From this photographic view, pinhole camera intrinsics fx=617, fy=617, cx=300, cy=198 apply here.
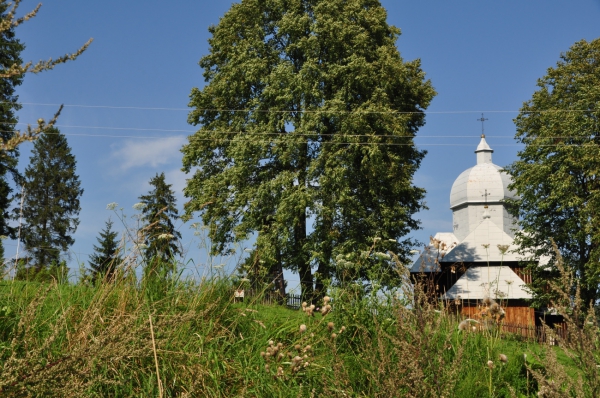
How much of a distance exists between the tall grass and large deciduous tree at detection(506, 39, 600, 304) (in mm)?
18207

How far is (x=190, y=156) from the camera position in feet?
70.4

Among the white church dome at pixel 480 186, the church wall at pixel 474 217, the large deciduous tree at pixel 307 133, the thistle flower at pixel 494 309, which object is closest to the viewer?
the thistle flower at pixel 494 309

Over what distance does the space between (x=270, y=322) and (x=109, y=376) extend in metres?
1.65

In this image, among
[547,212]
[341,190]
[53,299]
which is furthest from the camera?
[547,212]

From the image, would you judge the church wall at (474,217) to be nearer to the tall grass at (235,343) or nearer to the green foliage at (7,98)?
the green foliage at (7,98)

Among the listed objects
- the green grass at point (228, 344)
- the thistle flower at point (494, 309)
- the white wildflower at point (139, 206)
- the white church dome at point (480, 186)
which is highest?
the white church dome at point (480, 186)

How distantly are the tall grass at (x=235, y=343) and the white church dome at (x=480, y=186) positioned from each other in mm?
38312

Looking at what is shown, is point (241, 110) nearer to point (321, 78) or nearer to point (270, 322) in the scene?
point (321, 78)

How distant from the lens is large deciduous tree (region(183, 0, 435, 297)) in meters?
19.0

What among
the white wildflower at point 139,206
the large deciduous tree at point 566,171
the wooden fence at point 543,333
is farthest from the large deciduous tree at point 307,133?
the white wildflower at point 139,206

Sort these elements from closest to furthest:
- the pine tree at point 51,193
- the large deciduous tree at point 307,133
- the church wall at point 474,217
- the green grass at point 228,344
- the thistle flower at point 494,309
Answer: the green grass at point 228,344 → the thistle flower at point 494,309 → the large deciduous tree at point 307,133 → the pine tree at point 51,193 → the church wall at point 474,217

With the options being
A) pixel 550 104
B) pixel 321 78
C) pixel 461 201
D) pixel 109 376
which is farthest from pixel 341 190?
pixel 461 201

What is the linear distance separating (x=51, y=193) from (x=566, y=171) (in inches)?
1057

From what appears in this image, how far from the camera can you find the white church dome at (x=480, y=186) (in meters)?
42.5
